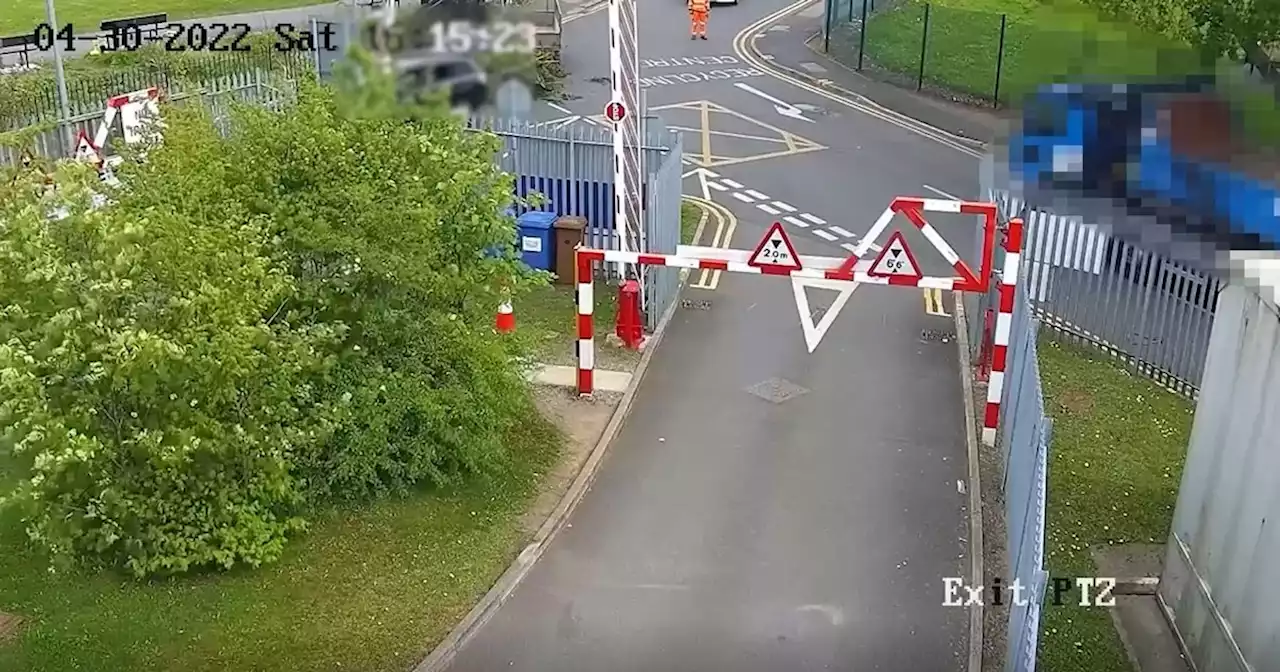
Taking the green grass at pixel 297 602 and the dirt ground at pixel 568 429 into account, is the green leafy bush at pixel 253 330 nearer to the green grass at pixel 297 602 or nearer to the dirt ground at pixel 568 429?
the green grass at pixel 297 602

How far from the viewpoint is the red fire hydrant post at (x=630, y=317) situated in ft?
42.5

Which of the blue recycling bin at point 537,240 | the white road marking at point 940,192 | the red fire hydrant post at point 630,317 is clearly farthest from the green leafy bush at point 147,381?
the white road marking at point 940,192

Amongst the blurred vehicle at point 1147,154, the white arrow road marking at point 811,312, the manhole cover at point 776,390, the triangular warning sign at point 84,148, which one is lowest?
the manhole cover at point 776,390

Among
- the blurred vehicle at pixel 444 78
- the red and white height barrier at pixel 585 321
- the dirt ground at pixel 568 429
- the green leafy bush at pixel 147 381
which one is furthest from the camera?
the red and white height barrier at pixel 585 321

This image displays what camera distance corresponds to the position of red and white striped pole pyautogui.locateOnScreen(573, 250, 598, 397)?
1162 centimetres

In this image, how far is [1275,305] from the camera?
289 inches

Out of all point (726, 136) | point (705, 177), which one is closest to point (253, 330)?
point (705, 177)

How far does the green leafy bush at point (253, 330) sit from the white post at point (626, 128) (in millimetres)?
2425

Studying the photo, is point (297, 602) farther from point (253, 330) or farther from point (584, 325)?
point (584, 325)

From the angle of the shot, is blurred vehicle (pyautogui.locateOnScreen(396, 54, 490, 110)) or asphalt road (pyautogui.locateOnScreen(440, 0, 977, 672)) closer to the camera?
asphalt road (pyautogui.locateOnScreen(440, 0, 977, 672))

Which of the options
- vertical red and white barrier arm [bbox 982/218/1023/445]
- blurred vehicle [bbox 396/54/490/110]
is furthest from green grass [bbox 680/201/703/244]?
blurred vehicle [bbox 396/54/490/110]

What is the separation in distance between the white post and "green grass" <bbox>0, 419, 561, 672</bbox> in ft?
14.8
